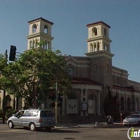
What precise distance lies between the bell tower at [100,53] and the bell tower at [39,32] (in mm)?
8107

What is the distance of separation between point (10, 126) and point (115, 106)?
77.5ft

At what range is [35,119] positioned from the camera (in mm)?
19641

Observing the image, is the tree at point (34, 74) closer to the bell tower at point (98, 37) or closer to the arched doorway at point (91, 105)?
the arched doorway at point (91, 105)

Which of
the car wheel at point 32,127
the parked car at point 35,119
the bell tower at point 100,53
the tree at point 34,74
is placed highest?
the bell tower at point 100,53

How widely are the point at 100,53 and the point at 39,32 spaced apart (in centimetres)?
1235

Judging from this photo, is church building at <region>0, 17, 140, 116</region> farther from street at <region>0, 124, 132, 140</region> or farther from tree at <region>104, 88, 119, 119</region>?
street at <region>0, 124, 132, 140</region>

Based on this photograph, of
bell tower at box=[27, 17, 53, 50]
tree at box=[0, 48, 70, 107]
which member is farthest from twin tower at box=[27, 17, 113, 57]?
tree at box=[0, 48, 70, 107]

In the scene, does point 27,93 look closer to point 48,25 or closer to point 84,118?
point 84,118

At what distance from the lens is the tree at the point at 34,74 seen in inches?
1240

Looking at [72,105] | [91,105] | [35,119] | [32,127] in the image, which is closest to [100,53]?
[91,105]

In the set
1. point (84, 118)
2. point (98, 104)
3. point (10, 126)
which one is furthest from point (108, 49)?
point (10, 126)

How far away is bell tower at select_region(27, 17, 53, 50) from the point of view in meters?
46.2

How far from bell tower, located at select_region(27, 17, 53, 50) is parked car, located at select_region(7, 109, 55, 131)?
2601cm

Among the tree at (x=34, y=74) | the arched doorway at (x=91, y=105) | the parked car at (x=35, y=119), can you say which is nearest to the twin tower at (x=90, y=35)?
the arched doorway at (x=91, y=105)
